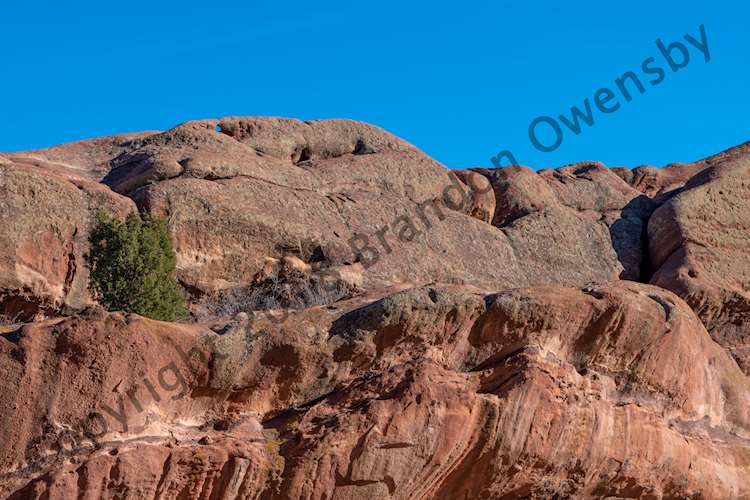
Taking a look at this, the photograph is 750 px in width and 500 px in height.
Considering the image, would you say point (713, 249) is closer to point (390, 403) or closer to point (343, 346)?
point (343, 346)

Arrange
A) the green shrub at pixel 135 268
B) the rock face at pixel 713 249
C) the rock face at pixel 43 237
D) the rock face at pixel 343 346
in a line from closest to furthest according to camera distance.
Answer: the rock face at pixel 343 346
the green shrub at pixel 135 268
the rock face at pixel 43 237
the rock face at pixel 713 249

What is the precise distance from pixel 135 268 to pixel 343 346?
6.10 meters

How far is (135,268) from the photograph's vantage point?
75.4 feet

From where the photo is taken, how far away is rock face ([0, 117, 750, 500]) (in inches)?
663

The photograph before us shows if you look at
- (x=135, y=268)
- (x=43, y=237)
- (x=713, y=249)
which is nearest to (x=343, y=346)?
(x=135, y=268)

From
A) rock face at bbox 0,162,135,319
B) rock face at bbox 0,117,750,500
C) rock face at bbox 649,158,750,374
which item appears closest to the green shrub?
rock face at bbox 0,162,135,319

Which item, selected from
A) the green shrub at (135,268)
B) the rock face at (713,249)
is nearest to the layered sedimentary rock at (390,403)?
the green shrub at (135,268)

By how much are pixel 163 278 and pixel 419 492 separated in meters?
7.79

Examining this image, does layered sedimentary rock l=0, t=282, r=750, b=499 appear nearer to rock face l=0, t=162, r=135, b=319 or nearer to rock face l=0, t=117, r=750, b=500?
rock face l=0, t=117, r=750, b=500

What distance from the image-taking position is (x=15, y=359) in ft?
54.5

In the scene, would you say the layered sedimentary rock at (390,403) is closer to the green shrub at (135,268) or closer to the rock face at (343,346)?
the rock face at (343,346)

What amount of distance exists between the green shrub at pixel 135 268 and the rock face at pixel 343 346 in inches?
25.1

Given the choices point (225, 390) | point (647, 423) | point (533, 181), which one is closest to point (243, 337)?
point (225, 390)

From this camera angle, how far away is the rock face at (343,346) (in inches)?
663
